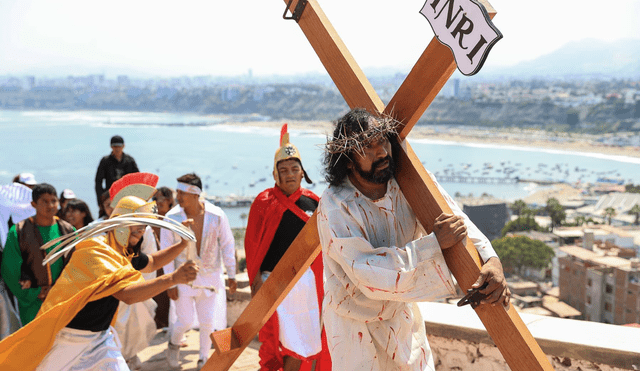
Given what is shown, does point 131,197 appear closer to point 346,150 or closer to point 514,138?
point 346,150

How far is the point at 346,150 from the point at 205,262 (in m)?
3.08

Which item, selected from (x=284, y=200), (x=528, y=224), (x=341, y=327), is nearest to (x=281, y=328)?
(x=284, y=200)

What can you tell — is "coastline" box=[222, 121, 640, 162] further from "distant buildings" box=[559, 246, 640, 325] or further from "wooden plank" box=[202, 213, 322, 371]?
"wooden plank" box=[202, 213, 322, 371]

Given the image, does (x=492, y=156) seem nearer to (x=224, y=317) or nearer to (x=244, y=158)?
(x=244, y=158)

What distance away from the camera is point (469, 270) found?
77.2 inches

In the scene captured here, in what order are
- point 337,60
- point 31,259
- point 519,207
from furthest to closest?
1. point 519,207
2. point 31,259
3. point 337,60

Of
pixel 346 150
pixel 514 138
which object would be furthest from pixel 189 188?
pixel 514 138

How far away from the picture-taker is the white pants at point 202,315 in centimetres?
472

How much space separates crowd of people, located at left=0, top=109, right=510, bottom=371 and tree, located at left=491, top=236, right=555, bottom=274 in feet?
123

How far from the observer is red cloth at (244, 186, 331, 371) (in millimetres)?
4023

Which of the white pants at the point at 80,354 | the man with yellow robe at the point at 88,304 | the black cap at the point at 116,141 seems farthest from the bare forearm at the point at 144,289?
the black cap at the point at 116,141

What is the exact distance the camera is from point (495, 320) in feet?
6.21

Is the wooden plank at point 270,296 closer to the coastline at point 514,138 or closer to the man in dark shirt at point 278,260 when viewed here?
the man in dark shirt at point 278,260

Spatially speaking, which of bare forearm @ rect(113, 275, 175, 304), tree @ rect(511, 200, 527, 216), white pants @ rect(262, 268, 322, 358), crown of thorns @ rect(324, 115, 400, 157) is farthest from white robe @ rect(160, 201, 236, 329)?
tree @ rect(511, 200, 527, 216)
